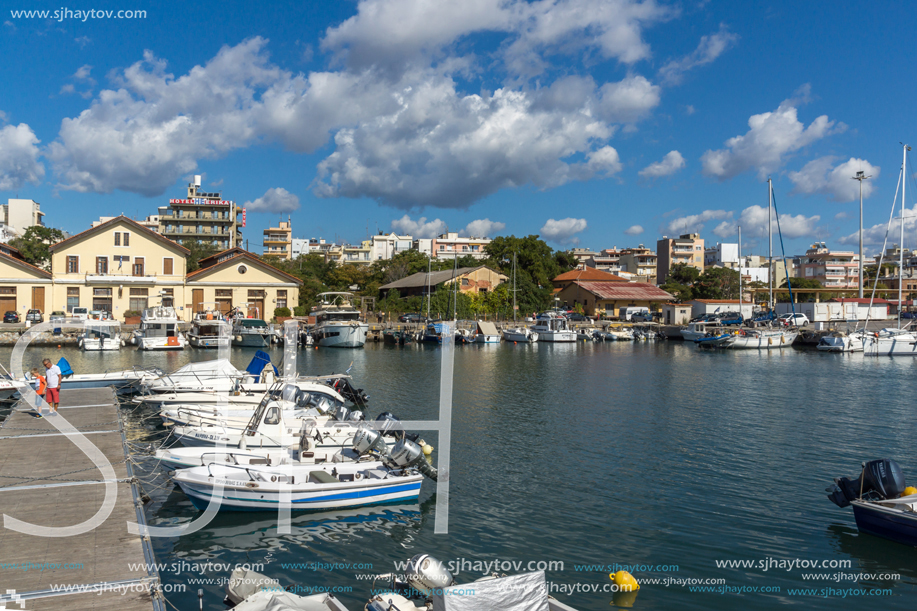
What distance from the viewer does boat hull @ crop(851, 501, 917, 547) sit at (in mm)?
10500

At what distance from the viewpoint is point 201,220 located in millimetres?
97562

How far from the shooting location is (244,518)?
38.5 ft

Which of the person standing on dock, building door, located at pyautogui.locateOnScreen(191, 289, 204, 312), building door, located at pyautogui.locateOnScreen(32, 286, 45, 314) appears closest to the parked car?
building door, located at pyautogui.locateOnScreen(191, 289, 204, 312)

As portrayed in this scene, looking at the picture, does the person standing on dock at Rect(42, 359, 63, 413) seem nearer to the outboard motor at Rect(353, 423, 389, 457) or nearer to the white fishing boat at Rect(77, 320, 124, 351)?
the outboard motor at Rect(353, 423, 389, 457)

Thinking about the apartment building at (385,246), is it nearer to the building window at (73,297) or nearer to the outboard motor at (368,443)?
the building window at (73,297)

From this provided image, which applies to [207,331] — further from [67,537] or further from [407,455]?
[67,537]

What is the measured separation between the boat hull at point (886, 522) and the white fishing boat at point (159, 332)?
43478 mm

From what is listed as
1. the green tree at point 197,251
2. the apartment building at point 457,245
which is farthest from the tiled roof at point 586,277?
the green tree at point 197,251

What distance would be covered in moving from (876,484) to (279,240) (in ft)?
388

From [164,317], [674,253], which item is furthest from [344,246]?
[164,317]

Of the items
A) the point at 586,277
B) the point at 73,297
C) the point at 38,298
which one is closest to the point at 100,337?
the point at 73,297

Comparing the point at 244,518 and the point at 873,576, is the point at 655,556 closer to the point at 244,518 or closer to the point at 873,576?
the point at 873,576

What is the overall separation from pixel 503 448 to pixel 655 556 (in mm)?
7579

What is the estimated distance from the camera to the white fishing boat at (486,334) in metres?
59.3
